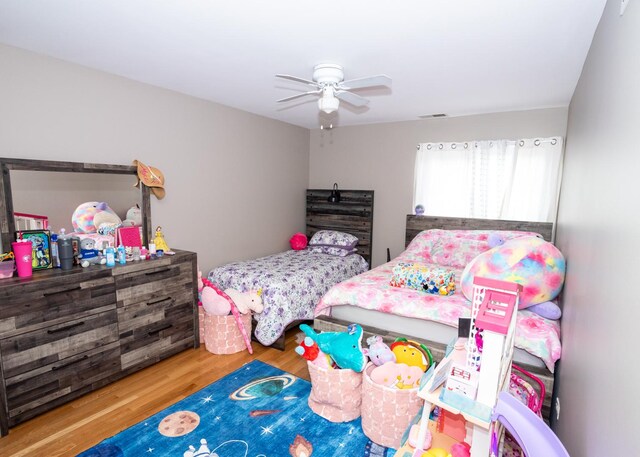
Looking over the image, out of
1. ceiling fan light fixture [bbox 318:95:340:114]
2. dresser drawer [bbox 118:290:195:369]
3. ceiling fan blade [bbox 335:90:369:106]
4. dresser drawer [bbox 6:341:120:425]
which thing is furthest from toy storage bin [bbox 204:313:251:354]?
ceiling fan blade [bbox 335:90:369:106]

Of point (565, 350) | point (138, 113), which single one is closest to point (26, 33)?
point (138, 113)

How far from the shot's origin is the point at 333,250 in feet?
14.9

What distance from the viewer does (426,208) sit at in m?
4.29

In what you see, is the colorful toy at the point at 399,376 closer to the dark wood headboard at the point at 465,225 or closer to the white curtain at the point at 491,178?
the dark wood headboard at the point at 465,225

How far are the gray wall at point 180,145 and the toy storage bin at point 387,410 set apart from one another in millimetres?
2362

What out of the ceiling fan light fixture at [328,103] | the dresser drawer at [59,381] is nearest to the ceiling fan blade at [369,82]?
the ceiling fan light fixture at [328,103]

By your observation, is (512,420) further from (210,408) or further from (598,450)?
(210,408)

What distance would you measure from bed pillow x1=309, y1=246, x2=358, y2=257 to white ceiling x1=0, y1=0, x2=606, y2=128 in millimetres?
2035

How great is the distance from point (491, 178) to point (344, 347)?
2.78 meters

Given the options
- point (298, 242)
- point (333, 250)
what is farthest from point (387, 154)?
point (298, 242)

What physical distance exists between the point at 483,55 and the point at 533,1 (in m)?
0.63

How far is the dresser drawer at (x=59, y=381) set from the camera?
210cm

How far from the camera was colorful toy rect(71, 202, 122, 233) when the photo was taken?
267 cm

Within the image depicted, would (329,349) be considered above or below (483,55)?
below
